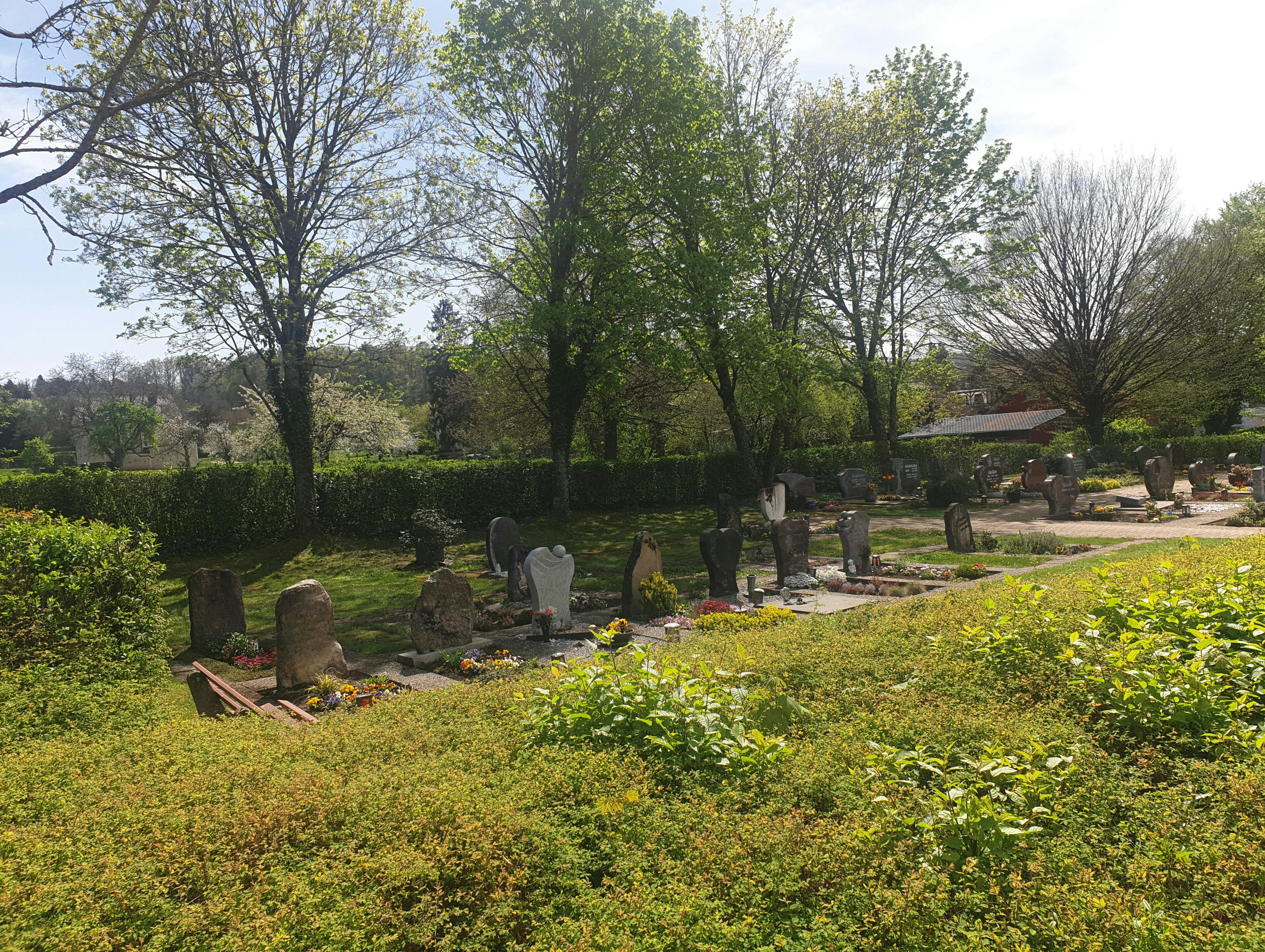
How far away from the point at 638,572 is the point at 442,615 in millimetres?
2977

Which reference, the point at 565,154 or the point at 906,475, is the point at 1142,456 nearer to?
the point at 906,475

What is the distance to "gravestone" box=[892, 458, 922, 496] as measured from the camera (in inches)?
1123

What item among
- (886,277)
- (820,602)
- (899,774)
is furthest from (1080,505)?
(899,774)

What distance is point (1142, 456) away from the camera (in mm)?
29250

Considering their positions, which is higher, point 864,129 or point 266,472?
point 864,129

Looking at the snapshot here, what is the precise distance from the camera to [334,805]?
11.7 feet

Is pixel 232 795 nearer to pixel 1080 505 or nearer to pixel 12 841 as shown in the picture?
pixel 12 841

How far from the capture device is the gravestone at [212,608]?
Answer: 10359mm

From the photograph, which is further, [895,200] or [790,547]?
[895,200]

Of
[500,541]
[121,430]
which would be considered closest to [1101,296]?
[500,541]

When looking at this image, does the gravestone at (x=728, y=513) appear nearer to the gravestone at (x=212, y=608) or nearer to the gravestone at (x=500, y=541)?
the gravestone at (x=500, y=541)

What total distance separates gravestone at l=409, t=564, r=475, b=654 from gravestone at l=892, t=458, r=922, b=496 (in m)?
22.2

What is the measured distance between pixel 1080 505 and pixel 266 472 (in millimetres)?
23840

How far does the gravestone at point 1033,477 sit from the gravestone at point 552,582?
2215 cm
